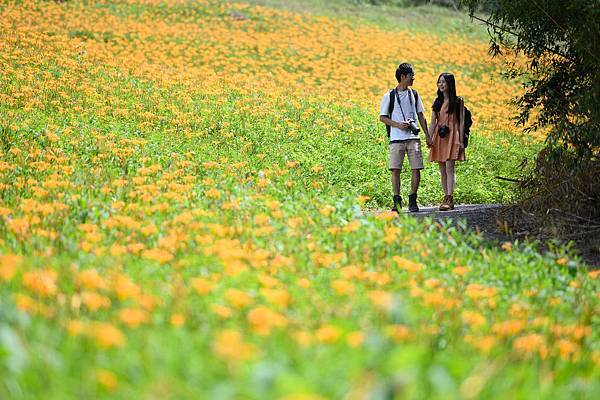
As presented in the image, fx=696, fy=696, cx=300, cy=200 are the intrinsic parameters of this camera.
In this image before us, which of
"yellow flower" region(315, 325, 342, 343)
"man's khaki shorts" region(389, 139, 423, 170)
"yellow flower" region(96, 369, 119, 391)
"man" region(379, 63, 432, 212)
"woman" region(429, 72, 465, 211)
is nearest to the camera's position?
"yellow flower" region(96, 369, 119, 391)

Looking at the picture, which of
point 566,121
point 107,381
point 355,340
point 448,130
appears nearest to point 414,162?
point 448,130

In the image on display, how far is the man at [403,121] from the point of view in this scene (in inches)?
326

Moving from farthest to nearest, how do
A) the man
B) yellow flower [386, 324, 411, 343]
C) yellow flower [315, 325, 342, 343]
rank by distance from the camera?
1. the man
2. yellow flower [386, 324, 411, 343]
3. yellow flower [315, 325, 342, 343]

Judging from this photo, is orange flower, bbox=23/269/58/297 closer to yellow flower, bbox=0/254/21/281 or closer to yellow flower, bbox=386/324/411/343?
yellow flower, bbox=0/254/21/281

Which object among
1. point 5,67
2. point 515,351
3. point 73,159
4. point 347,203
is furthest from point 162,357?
point 5,67

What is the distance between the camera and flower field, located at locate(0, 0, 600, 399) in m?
2.39

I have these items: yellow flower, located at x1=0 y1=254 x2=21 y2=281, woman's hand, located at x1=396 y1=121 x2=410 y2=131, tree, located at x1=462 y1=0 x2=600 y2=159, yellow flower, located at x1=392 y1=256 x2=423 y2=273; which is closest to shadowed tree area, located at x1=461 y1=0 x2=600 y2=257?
tree, located at x1=462 y1=0 x2=600 y2=159

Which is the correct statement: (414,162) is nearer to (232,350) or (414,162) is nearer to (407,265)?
(407,265)

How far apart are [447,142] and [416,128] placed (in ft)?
1.66

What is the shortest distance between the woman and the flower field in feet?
4.19

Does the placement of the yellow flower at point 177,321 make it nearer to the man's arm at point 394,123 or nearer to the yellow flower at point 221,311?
the yellow flower at point 221,311

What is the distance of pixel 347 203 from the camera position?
6.32 m

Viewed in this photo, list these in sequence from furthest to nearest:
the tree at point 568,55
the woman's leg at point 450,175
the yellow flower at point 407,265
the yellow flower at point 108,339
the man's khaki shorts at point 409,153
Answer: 1. the woman's leg at point 450,175
2. the man's khaki shorts at point 409,153
3. the tree at point 568,55
4. the yellow flower at point 407,265
5. the yellow flower at point 108,339

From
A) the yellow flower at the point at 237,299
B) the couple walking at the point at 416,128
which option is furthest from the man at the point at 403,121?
the yellow flower at the point at 237,299
